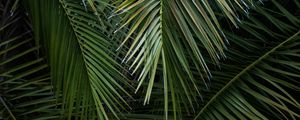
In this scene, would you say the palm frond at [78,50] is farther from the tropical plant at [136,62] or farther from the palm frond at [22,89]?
the palm frond at [22,89]

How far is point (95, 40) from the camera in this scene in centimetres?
117

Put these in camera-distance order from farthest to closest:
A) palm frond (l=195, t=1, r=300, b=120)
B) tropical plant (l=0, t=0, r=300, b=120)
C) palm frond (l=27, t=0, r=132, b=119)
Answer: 1. palm frond (l=195, t=1, r=300, b=120)
2. palm frond (l=27, t=0, r=132, b=119)
3. tropical plant (l=0, t=0, r=300, b=120)

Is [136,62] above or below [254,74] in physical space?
above

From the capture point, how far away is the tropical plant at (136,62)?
929 millimetres

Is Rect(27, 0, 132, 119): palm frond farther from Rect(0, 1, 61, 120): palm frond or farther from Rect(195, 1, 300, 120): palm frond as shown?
Rect(195, 1, 300, 120): palm frond

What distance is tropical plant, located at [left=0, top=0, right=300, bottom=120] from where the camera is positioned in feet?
3.05

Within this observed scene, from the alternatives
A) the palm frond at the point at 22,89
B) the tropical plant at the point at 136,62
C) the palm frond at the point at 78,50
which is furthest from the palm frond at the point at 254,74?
the palm frond at the point at 22,89

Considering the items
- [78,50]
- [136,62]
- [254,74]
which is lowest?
[254,74]

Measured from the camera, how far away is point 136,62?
1407 millimetres

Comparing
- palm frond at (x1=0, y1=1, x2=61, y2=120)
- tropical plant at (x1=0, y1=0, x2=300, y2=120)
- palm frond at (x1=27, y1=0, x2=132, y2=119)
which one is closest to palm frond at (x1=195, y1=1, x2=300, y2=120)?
tropical plant at (x1=0, y1=0, x2=300, y2=120)

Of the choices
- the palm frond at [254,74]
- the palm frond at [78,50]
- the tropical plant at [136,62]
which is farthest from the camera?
the palm frond at [254,74]

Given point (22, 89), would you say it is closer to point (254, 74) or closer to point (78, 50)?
point (78, 50)

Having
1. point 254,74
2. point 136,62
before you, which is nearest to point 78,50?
point 136,62

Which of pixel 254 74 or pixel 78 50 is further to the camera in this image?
pixel 254 74
